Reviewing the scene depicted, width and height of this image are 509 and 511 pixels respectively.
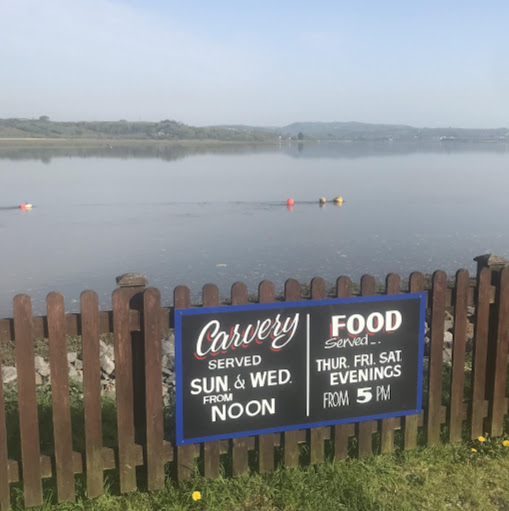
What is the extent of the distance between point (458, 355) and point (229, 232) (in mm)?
24295

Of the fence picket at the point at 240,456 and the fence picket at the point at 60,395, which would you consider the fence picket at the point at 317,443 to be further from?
the fence picket at the point at 60,395

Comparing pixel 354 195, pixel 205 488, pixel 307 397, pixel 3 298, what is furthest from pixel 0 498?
pixel 354 195

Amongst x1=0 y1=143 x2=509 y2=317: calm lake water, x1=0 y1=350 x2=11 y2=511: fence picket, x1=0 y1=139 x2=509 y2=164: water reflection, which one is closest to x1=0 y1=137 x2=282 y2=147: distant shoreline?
x1=0 y1=139 x2=509 y2=164: water reflection

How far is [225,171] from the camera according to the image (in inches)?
2899

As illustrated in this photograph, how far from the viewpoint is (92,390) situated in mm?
4234

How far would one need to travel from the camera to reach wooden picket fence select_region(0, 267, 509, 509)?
4.11 m

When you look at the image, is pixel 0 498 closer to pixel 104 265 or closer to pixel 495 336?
pixel 495 336

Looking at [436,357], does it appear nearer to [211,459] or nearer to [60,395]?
[211,459]

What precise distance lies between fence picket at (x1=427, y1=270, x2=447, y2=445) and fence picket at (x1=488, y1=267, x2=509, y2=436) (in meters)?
0.47

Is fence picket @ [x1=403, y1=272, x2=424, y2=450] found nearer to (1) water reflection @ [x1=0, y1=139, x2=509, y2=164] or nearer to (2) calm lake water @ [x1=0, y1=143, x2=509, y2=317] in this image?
(2) calm lake water @ [x1=0, y1=143, x2=509, y2=317]

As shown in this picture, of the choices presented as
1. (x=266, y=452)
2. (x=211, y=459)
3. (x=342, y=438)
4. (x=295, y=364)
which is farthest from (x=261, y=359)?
(x=342, y=438)

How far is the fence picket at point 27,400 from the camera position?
157 inches

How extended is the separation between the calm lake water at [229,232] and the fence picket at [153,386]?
39.1ft

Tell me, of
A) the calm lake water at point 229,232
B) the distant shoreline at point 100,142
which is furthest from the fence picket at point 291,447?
the distant shoreline at point 100,142
